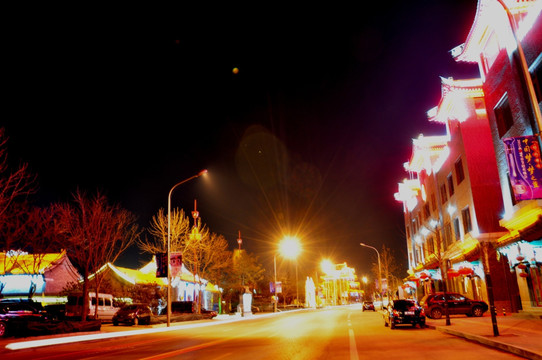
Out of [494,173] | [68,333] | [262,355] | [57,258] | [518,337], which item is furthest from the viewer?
[57,258]

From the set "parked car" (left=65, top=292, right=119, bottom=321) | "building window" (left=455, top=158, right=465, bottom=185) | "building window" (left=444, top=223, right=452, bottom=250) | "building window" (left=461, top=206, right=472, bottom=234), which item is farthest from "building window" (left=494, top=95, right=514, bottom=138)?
"parked car" (left=65, top=292, right=119, bottom=321)

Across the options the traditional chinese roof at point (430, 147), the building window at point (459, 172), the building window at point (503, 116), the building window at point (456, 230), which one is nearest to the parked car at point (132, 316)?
the building window at point (456, 230)

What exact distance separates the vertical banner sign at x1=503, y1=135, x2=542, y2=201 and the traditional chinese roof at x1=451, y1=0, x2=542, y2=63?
26.4 ft

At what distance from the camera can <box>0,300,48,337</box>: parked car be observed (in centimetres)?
2100

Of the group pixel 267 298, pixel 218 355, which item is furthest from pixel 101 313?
pixel 267 298

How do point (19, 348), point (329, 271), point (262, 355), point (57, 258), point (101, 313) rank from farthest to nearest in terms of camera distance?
point (329, 271) < point (57, 258) < point (101, 313) < point (19, 348) < point (262, 355)

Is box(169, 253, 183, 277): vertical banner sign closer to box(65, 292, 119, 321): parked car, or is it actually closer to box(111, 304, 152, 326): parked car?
box(111, 304, 152, 326): parked car

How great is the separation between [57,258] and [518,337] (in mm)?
46967

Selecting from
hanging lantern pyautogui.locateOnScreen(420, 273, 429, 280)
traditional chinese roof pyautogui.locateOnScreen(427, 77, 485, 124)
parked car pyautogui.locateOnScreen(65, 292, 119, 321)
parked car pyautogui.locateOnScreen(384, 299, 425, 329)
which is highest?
traditional chinese roof pyautogui.locateOnScreen(427, 77, 485, 124)

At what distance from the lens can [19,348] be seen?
1586 cm

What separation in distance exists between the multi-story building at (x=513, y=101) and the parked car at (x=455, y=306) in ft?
10.3

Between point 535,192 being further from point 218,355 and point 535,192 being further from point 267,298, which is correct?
point 267,298

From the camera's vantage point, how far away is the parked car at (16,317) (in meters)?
21.0

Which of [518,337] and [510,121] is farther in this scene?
[510,121]
